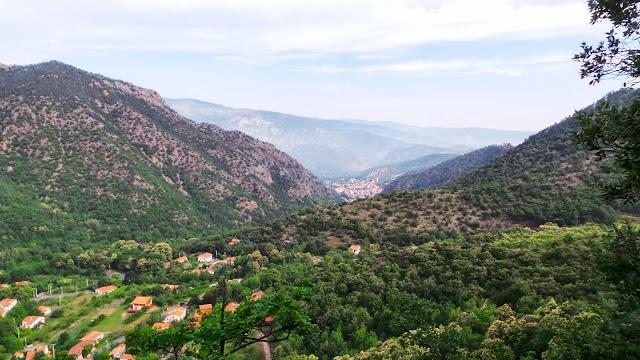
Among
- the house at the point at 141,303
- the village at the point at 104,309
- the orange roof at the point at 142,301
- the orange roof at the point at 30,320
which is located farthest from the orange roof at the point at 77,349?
the orange roof at the point at 30,320

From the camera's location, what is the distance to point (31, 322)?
67.6 m

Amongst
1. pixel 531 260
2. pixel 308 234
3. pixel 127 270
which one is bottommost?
pixel 127 270

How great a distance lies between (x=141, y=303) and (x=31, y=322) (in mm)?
15037

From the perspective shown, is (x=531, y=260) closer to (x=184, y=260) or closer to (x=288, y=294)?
(x=288, y=294)

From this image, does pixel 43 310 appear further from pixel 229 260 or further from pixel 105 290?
pixel 229 260

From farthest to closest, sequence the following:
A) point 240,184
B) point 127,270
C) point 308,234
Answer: point 240,184 < point 127,270 < point 308,234

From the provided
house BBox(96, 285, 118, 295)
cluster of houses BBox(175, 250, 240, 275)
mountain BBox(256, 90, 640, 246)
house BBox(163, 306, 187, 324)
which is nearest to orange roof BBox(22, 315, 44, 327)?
house BBox(96, 285, 118, 295)

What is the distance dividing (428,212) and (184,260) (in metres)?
48.7

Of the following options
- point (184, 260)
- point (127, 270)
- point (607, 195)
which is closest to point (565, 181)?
point (184, 260)

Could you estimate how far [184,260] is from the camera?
9369cm

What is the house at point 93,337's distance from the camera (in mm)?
59309

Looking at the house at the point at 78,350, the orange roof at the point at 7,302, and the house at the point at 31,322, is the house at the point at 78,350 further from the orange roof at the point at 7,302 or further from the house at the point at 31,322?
the orange roof at the point at 7,302

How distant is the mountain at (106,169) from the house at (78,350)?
53.5 metres

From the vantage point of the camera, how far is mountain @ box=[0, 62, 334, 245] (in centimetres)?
11431
